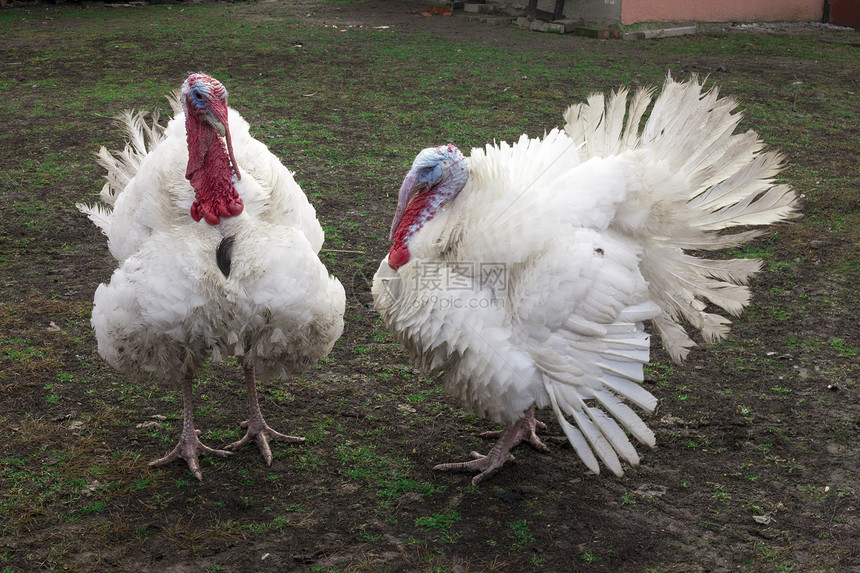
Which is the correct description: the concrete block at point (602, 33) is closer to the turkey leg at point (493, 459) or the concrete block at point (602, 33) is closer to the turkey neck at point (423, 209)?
the turkey neck at point (423, 209)

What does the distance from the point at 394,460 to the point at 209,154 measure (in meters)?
1.66

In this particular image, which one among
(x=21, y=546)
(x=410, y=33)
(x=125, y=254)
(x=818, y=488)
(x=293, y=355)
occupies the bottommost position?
(x=21, y=546)

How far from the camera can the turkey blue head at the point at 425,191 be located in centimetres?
350

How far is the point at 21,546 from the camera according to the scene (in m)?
3.11

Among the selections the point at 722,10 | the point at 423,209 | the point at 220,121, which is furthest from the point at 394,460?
the point at 722,10

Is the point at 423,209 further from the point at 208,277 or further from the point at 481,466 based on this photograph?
the point at 481,466

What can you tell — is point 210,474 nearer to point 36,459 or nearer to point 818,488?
point 36,459

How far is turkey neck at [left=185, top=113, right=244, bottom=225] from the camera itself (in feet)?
11.3

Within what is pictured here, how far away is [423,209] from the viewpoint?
3580 mm

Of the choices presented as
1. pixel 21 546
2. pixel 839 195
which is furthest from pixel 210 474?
pixel 839 195

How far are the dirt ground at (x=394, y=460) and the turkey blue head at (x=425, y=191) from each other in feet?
3.31

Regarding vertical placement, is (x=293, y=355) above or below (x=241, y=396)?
above

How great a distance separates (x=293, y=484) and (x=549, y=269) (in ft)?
5.00
